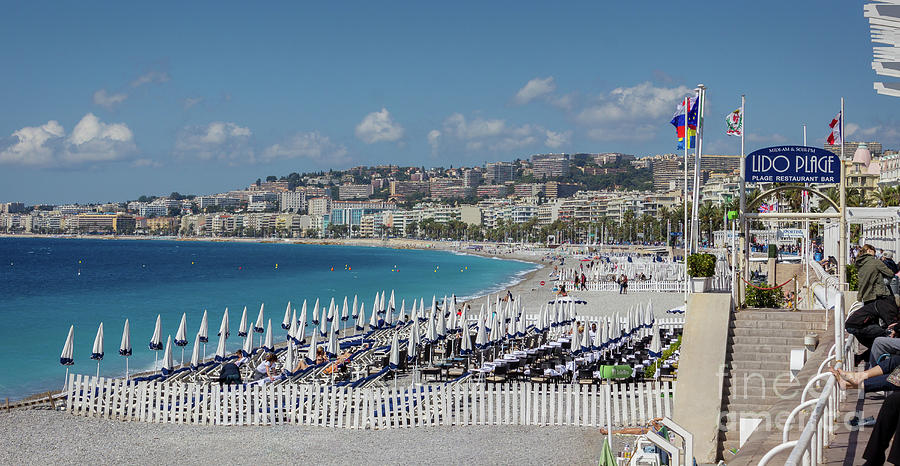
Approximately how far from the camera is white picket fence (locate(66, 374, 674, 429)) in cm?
1320

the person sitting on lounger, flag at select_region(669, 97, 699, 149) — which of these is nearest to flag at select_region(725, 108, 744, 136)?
flag at select_region(669, 97, 699, 149)

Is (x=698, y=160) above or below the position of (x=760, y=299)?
above

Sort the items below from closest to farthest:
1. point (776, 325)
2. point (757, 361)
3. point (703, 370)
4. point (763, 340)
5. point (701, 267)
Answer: point (703, 370)
point (757, 361)
point (763, 340)
point (776, 325)
point (701, 267)

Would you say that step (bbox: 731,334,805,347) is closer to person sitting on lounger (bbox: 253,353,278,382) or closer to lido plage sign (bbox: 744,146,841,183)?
lido plage sign (bbox: 744,146,841,183)

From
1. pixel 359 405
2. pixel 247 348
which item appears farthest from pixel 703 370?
pixel 247 348

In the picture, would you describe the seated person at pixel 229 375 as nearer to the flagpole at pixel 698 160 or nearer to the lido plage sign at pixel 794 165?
the flagpole at pixel 698 160

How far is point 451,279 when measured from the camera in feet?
253

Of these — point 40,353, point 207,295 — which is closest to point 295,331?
point 40,353

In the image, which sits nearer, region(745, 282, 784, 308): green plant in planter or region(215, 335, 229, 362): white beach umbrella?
region(745, 282, 784, 308): green plant in planter

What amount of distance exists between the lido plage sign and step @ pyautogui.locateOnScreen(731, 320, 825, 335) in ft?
8.84

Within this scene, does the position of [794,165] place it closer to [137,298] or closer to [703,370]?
[703,370]

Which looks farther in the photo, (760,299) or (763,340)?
(760,299)

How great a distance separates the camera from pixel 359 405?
13.7m

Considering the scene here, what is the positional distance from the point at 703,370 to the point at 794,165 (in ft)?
15.1
